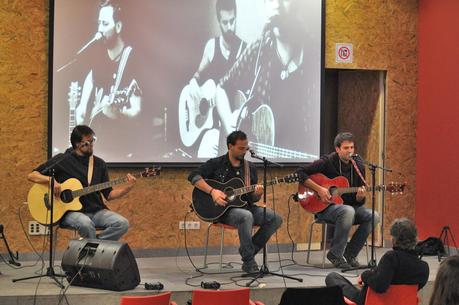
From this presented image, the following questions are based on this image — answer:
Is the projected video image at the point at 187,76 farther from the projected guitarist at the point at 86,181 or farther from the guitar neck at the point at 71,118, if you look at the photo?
the projected guitarist at the point at 86,181

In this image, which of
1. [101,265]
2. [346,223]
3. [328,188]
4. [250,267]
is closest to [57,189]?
[101,265]

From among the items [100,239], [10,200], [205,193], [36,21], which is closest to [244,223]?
[205,193]

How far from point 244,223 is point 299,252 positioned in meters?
1.75

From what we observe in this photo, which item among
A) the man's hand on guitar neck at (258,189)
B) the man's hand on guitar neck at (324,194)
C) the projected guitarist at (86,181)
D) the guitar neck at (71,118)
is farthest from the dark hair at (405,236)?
the guitar neck at (71,118)

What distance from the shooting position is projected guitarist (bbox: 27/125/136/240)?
602cm

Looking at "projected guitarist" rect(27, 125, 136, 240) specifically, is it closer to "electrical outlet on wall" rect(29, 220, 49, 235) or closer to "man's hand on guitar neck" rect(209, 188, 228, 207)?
"man's hand on guitar neck" rect(209, 188, 228, 207)

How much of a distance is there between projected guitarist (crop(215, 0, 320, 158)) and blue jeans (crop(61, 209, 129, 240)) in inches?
74.1

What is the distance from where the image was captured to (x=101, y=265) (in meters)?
5.56

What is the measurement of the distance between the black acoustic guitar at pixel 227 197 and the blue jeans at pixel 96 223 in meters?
0.67

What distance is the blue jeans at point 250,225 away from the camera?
6320mm

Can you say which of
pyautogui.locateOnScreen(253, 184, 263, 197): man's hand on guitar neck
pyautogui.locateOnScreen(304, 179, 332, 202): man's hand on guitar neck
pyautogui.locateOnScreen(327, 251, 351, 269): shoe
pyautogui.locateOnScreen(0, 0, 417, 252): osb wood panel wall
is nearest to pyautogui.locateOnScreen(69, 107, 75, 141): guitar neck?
pyautogui.locateOnScreen(0, 0, 417, 252): osb wood panel wall

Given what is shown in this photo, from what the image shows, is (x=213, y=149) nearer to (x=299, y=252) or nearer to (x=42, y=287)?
(x=299, y=252)

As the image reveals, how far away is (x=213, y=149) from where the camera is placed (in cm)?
759

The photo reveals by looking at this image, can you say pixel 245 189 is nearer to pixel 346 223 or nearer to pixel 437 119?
pixel 346 223
